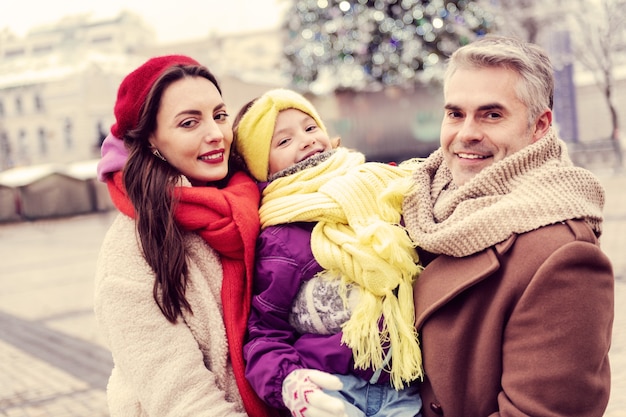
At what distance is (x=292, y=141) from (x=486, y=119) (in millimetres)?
720

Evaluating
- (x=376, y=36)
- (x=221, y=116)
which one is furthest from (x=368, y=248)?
(x=376, y=36)

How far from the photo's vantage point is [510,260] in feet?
5.46

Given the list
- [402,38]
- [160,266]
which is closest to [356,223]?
[160,266]

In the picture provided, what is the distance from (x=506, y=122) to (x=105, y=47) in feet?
255

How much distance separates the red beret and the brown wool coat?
1053 millimetres

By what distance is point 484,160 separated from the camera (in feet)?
5.96

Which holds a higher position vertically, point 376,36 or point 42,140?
point 376,36

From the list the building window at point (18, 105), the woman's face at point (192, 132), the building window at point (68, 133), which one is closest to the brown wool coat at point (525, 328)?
the woman's face at point (192, 132)

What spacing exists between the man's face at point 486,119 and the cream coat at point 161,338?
33.1 inches

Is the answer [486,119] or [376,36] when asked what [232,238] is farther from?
[376,36]

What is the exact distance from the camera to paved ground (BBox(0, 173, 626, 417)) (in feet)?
16.7

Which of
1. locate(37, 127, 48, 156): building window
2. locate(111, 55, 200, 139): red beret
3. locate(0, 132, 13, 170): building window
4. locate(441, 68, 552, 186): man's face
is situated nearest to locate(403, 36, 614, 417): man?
locate(441, 68, 552, 186): man's face

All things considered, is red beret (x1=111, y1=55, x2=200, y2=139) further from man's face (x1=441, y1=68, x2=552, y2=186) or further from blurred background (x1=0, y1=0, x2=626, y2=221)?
blurred background (x1=0, y1=0, x2=626, y2=221)

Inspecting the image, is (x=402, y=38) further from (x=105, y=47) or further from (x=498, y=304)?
(x=105, y=47)
